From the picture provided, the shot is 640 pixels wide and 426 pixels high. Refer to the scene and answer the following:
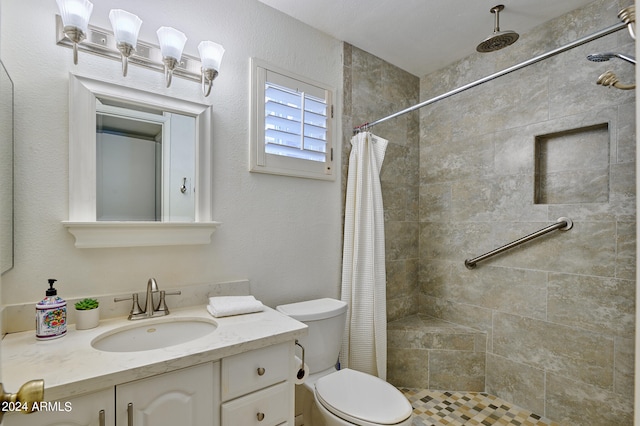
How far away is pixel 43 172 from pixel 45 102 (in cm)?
27

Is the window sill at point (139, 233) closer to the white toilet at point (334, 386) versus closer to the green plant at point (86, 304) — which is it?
the green plant at point (86, 304)

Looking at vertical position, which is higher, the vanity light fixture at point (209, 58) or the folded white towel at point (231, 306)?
the vanity light fixture at point (209, 58)

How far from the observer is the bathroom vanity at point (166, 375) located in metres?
0.86

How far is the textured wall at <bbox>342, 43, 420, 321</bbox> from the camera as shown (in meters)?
2.22

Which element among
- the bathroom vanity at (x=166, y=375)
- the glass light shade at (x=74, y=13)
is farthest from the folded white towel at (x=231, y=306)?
the glass light shade at (x=74, y=13)

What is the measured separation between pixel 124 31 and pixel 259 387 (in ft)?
4.86

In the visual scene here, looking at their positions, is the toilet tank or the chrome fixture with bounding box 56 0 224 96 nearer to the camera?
the chrome fixture with bounding box 56 0 224 96

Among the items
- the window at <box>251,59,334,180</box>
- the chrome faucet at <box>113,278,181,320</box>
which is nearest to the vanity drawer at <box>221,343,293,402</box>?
the chrome faucet at <box>113,278,181,320</box>

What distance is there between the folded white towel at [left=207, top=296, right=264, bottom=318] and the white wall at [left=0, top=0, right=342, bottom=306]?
183mm

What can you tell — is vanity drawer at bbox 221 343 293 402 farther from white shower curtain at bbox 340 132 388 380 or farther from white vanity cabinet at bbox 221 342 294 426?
white shower curtain at bbox 340 132 388 380

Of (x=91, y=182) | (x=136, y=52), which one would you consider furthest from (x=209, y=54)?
(x=91, y=182)

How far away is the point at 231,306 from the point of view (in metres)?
1.39

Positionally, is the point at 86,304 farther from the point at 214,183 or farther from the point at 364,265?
the point at 364,265

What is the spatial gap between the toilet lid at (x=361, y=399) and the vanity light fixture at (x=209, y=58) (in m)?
1.53
